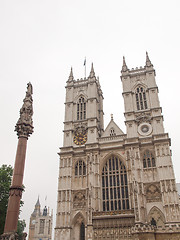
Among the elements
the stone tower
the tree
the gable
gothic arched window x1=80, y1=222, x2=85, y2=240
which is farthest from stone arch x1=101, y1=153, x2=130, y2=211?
the stone tower

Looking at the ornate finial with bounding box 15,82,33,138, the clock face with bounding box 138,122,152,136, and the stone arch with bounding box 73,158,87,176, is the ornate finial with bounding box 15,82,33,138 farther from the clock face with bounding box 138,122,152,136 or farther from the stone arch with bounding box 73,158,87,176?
the clock face with bounding box 138,122,152,136

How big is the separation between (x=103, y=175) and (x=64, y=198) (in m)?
5.95

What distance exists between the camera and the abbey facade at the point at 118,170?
1169 inches

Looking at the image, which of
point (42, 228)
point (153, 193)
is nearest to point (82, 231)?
point (153, 193)

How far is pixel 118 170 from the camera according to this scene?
3431 centimetres

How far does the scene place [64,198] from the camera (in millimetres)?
33656

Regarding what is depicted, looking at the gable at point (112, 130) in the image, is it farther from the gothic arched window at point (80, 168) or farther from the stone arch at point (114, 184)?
the gothic arched window at point (80, 168)

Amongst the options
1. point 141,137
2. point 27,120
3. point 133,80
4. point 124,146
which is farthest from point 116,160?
point 27,120

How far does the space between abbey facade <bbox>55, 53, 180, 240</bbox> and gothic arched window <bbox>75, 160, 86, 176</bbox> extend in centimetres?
14

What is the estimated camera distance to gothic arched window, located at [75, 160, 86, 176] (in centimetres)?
3553

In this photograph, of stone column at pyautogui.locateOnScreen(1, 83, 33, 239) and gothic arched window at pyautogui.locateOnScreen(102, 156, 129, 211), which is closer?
stone column at pyautogui.locateOnScreen(1, 83, 33, 239)

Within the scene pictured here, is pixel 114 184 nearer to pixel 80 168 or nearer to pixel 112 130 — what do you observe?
pixel 80 168

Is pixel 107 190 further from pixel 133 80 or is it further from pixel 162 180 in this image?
pixel 133 80

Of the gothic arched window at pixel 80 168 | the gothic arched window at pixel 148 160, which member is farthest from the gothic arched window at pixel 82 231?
the gothic arched window at pixel 148 160
